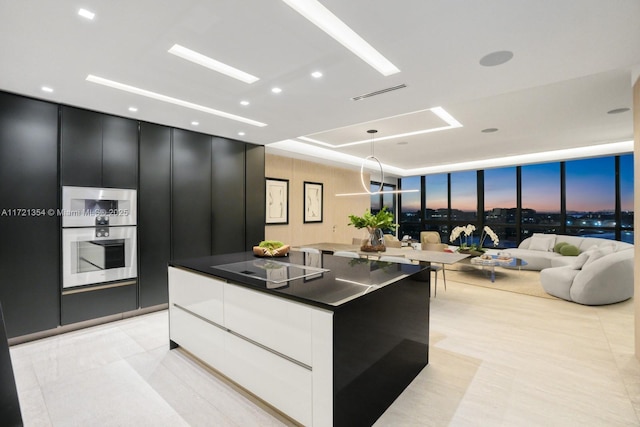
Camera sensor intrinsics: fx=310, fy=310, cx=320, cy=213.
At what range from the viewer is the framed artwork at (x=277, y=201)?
6.28 m

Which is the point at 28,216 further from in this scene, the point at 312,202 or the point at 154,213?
the point at 312,202

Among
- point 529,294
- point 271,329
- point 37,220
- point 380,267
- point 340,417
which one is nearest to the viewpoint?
point 340,417

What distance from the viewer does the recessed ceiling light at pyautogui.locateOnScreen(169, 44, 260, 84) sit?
245 centimetres

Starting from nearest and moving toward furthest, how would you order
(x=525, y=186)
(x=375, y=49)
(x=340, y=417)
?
(x=340, y=417) → (x=375, y=49) → (x=525, y=186)

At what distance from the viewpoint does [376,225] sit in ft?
13.8

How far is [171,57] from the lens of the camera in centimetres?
249

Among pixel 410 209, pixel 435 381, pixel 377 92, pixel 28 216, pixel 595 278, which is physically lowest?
pixel 435 381

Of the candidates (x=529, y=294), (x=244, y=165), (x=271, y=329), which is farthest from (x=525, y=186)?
(x=271, y=329)

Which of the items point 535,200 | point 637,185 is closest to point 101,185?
point 637,185

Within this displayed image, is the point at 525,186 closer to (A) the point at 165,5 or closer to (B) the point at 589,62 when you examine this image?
(B) the point at 589,62

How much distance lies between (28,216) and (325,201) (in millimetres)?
5571

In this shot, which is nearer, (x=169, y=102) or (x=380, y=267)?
(x=380, y=267)

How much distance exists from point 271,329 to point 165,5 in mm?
2146

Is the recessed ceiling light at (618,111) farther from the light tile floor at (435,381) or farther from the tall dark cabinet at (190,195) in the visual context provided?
the tall dark cabinet at (190,195)
